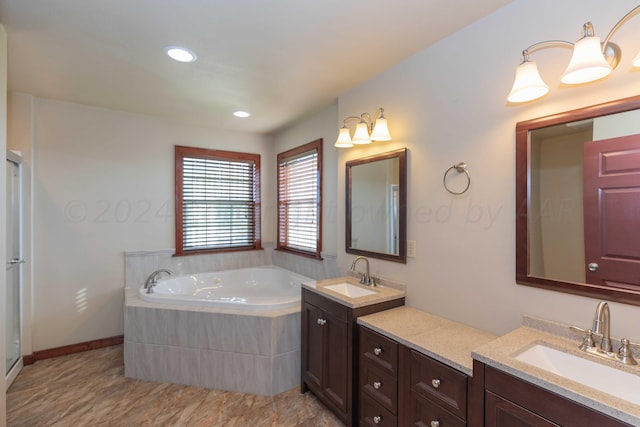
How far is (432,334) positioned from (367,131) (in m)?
1.52

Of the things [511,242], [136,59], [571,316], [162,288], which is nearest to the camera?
[571,316]

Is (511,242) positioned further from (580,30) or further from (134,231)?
(134,231)

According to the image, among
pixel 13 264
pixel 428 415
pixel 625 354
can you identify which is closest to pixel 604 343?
pixel 625 354

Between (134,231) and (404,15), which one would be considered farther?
(134,231)

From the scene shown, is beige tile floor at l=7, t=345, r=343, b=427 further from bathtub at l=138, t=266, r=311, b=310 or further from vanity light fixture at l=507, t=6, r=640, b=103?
vanity light fixture at l=507, t=6, r=640, b=103

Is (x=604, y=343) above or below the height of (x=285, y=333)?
above

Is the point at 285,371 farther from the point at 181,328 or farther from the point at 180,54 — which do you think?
the point at 180,54

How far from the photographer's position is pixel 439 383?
4.71 ft

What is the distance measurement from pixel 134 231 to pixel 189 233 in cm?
59

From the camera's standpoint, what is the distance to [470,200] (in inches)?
71.6

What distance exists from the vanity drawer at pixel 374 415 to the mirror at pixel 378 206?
92cm

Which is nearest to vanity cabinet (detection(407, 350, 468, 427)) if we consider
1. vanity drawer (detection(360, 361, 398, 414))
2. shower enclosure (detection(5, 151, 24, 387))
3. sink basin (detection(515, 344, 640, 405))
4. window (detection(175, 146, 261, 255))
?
vanity drawer (detection(360, 361, 398, 414))

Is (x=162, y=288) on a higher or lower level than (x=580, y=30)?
lower

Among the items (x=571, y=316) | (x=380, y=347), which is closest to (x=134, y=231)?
(x=380, y=347)
